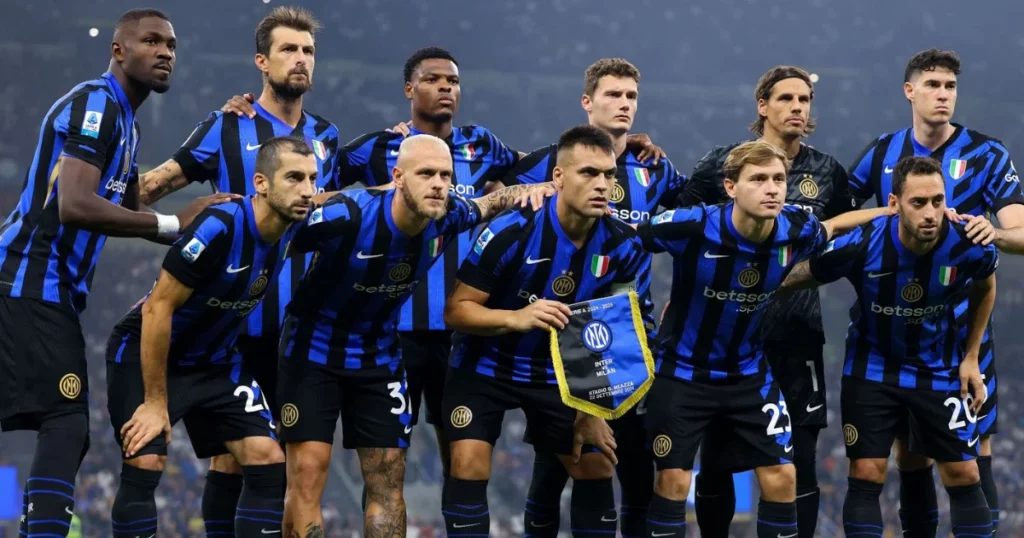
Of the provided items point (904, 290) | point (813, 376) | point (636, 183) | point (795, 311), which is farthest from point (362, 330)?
point (904, 290)

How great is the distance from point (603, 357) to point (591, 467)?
583 millimetres

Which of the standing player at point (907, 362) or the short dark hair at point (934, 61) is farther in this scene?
the short dark hair at point (934, 61)

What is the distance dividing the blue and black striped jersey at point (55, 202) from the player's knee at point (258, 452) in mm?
891

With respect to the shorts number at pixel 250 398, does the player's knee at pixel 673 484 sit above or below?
below

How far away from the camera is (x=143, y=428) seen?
452 centimetres

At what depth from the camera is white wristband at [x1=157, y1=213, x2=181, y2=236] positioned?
452 cm

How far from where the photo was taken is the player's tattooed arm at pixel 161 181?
5.43 metres

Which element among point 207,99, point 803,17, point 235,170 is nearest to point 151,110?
point 207,99

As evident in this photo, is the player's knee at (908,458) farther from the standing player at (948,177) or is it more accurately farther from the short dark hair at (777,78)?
the short dark hair at (777,78)

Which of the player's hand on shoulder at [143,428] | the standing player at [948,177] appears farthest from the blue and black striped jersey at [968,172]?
the player's hand on shoulder at [143,428]

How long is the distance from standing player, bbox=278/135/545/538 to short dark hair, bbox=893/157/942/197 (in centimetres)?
203

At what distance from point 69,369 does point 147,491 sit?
63 centimetres

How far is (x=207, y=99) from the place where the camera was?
2062 cm

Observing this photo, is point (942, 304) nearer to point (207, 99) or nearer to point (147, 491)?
point (147, 491)
